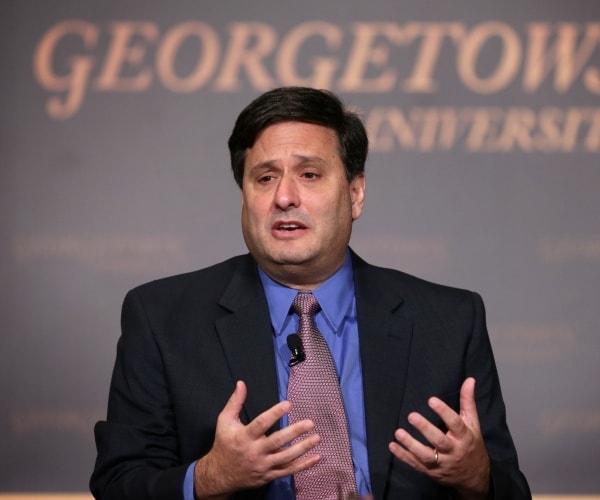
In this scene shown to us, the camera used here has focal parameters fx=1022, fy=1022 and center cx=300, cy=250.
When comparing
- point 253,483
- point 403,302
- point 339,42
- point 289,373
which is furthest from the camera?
point 339,42

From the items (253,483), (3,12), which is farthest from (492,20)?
(253,483)

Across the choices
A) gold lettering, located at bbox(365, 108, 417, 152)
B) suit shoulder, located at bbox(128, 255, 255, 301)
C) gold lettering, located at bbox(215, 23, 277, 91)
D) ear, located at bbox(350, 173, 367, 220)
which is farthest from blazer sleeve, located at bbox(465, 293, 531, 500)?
gold lettering, located at bbox(215, 23, 277, 91)

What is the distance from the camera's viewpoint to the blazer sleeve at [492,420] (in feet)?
7.52

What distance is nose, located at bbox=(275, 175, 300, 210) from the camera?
2498 millimetres

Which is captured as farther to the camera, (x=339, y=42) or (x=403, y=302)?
(x=339, y=42)

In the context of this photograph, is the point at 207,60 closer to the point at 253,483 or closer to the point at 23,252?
the point at 23,252

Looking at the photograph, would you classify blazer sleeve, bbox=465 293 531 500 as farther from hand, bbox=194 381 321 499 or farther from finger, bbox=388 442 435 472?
hand, bbox=194 381 321 499

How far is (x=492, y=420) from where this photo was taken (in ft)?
8.23

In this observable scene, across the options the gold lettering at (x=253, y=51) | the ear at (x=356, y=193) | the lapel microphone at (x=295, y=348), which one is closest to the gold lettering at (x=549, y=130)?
the gold lettering at (x=253, y=51)

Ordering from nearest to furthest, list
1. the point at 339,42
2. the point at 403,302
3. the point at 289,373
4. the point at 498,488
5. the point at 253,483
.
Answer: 1. the point at 253,483
2. the point at 498,488
3. the point at 289,373
4. the point at 403,302
5. the point at 339,42

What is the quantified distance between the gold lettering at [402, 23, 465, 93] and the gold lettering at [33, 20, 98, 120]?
1295 millimetres

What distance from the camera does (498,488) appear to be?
226 centimetres

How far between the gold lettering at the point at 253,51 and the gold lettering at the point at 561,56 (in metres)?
1.05

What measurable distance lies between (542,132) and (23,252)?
7.16 feet
